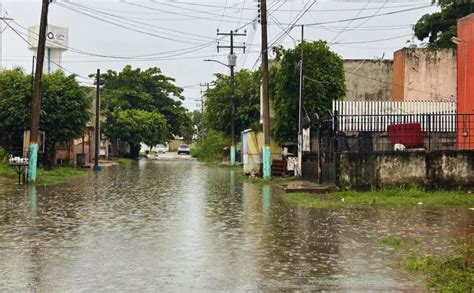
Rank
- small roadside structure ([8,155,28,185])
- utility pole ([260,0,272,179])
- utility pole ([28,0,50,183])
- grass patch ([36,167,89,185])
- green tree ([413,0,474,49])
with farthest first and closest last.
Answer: green tree ([413,0,474,49]) < utility pole ([260,0,272,179]) < grass patch ([36,167,89,185]) < utility pole ([28,0,50,183]) < small roadside structure ([8,155,28,185])

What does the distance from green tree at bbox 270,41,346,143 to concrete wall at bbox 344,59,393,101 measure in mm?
5633

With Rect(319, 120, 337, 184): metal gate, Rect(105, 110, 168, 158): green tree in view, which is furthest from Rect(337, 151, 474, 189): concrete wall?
Rect(105, 110, 168, 158): green tree

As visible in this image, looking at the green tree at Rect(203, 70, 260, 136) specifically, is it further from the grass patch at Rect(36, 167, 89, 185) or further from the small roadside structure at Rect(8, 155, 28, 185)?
the small roadside structure at Rect(8, 155, 28, 185)

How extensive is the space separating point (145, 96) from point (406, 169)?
57.1 meters

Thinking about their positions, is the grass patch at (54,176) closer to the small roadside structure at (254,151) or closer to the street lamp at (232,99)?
the small roadside structure at (254,151)

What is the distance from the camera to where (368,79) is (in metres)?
39.2

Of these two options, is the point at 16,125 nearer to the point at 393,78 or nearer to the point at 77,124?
the point at 77,124

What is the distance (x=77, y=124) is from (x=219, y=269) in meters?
28.6

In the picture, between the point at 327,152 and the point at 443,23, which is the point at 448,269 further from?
the point at 443,23

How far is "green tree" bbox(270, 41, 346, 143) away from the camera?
3209cm

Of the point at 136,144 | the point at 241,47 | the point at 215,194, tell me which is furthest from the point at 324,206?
the point at 136,144

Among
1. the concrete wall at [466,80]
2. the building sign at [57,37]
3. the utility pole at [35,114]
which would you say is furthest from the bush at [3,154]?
the building sign at [57,37]

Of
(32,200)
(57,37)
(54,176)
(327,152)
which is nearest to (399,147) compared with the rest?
(327,152)

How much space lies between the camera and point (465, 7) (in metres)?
41.9
